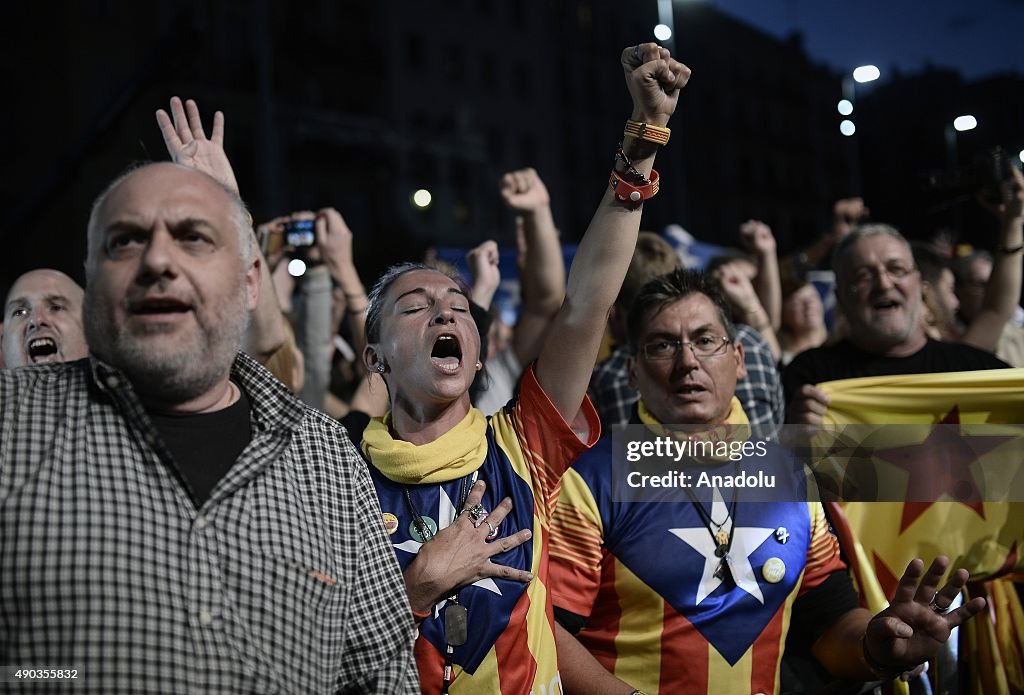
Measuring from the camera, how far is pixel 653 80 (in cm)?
271

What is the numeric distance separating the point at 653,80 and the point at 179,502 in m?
1.64

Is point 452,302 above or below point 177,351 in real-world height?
above

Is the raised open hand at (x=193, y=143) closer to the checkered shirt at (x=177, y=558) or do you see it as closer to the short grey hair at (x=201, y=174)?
the short grey hair at (x=201, y=174)

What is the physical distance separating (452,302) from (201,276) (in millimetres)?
985

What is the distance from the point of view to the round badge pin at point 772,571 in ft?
10.0

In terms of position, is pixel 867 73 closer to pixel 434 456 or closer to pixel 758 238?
pixel 758 238

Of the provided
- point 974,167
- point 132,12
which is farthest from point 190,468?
point 132,12

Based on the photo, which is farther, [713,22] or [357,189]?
[713,22]

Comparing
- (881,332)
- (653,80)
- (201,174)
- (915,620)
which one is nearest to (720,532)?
(915,620)

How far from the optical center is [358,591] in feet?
7.50

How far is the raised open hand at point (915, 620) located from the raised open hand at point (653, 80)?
4.72 feet

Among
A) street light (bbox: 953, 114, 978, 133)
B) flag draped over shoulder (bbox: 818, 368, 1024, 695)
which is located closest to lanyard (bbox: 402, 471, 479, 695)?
flag draped over shoulder (bbox: 818, 368, 1024, 695)

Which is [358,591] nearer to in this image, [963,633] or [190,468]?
[190,468]

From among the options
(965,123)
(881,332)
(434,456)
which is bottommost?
(434,456)
